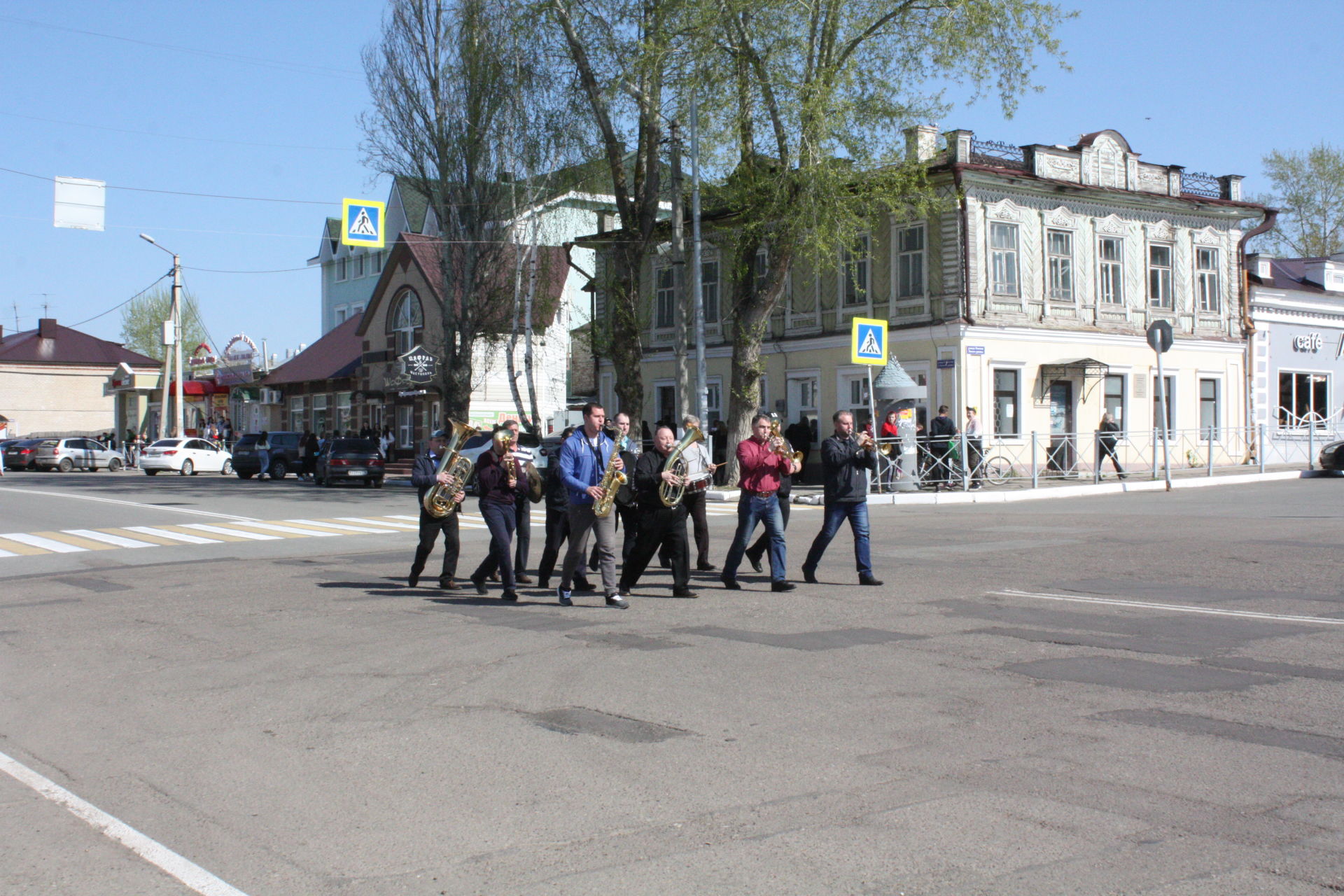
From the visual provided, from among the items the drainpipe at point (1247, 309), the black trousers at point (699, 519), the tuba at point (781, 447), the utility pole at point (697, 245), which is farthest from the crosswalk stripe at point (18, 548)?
the drainpipe at point (1247, 309)

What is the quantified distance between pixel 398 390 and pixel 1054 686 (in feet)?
144

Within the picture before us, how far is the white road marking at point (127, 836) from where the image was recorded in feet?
14.6

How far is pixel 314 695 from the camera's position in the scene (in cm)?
775

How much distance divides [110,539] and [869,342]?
14431 mm

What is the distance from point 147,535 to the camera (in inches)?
798

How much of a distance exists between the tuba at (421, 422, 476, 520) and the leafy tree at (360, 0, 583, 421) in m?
22.1

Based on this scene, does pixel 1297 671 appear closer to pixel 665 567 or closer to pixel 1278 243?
pixel 665 567

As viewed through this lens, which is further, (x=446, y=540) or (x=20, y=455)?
(x=20, y=455)

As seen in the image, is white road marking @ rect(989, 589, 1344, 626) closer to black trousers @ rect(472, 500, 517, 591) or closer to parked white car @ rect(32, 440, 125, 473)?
black trousers @ rect(472, 500, 517, 591)

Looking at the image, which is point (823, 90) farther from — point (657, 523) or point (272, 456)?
point (272, 456)

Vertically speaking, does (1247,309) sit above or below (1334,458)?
above

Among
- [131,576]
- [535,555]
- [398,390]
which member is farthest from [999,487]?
[398,390]

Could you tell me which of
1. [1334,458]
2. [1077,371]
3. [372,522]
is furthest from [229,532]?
[1334,458]

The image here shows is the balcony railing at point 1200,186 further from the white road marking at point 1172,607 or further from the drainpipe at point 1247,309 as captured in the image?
the white road marking at point 1172,607
